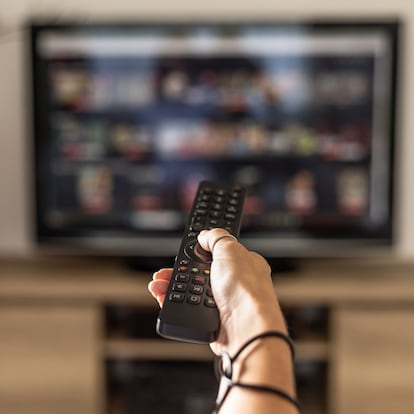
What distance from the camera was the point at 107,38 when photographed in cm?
230

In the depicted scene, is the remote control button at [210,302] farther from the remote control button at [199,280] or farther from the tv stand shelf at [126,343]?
the tv stand shelf at [126,343]

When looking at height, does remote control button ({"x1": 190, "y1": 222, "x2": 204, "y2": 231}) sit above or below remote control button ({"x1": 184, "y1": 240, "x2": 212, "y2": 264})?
above

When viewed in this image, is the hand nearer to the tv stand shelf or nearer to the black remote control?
the black remote control

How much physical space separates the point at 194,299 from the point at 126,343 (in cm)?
141

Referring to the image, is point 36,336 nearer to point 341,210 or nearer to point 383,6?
point 341,210

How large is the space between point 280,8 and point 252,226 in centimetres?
71

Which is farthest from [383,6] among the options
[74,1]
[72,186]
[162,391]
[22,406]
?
[22,406]

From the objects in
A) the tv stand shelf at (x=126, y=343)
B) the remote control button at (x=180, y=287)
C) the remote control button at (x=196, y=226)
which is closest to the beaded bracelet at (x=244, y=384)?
the remote control button at (x=180, y=287)

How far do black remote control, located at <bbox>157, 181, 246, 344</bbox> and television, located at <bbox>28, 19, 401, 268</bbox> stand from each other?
131 cm

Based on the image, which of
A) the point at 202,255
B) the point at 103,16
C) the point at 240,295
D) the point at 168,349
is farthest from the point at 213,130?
the point at 240,295

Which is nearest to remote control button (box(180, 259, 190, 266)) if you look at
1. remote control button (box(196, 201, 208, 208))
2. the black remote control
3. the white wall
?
the black remote control

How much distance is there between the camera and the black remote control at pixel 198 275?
773mm

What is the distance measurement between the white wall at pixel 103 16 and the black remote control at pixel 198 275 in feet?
4.92

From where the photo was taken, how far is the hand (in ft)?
2.18
